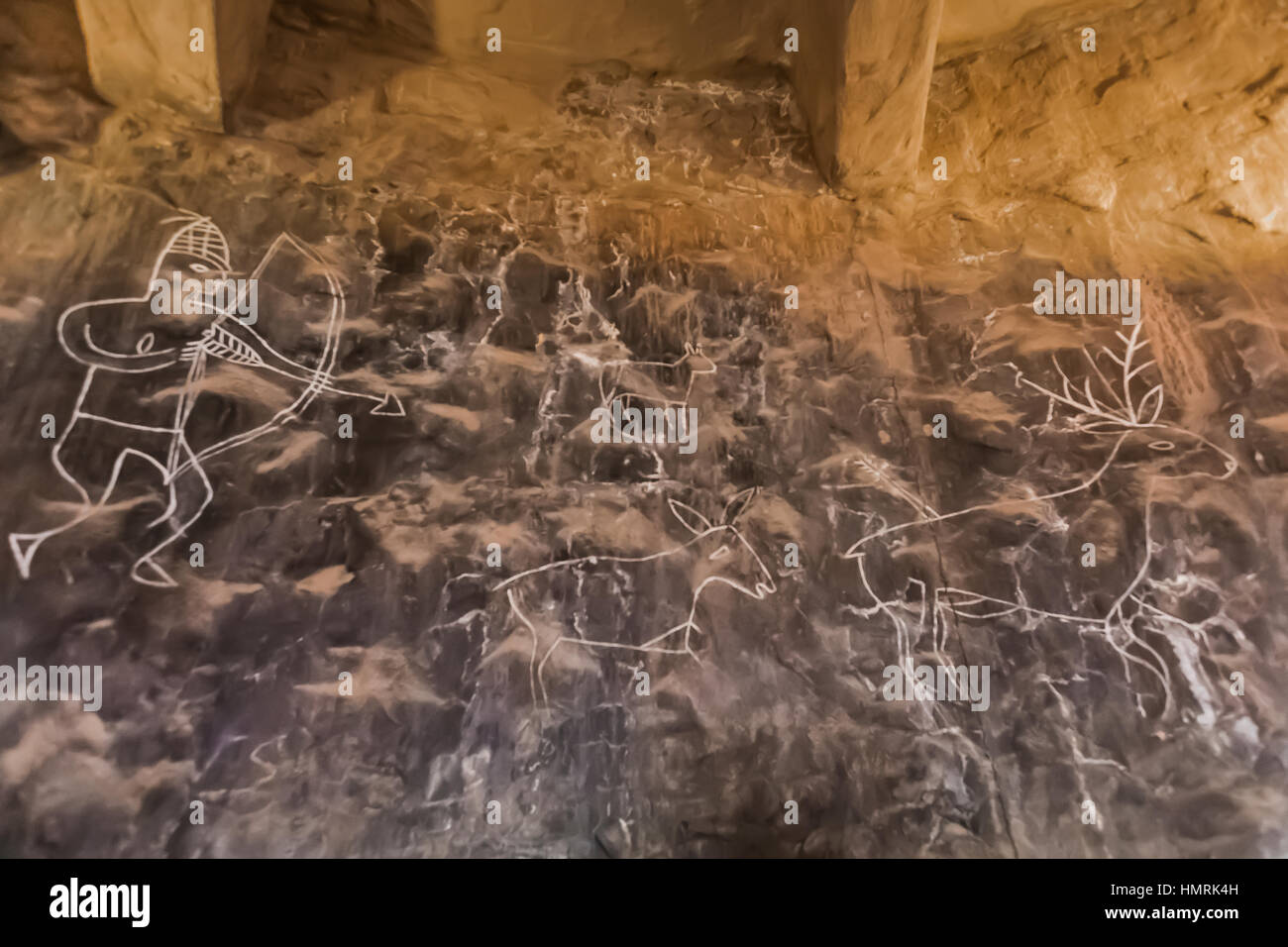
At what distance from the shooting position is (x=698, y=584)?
3.33 metres

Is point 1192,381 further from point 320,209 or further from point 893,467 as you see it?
point 320,209

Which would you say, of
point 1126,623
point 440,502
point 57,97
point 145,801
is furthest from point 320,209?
point 1126,623

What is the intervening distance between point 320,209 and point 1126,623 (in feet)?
13.2

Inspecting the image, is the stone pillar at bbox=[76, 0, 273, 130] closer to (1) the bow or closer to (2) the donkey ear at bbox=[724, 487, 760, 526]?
(1) the bow

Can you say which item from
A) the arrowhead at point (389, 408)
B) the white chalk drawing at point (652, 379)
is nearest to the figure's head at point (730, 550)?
the white chalk drawing at point (652, 379)

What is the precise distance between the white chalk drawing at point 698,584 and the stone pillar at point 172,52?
9.11 feet

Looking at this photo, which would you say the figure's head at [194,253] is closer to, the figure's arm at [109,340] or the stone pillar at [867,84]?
the figure's arm at [109,340]
